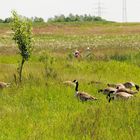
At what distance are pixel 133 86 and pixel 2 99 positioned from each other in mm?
7207

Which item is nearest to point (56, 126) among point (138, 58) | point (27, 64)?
point (27, 64)

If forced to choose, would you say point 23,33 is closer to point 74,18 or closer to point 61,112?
point 61,112

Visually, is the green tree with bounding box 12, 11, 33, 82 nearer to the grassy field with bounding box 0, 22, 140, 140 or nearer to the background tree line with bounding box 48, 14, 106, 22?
the grassy field with bounding box 0, 22, 140, 140

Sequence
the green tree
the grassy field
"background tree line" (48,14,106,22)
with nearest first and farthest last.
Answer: the grassy field → the green tree → "background tree line" (48,14,106,22)

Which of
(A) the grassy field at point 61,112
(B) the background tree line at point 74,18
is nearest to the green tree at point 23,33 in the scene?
(A) the grassy field at point 61,112

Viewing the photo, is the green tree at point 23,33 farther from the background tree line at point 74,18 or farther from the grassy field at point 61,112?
the background tree line at point 74,18

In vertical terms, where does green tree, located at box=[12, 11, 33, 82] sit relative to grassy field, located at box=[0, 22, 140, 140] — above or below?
above

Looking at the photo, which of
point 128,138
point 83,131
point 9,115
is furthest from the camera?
point 9,115

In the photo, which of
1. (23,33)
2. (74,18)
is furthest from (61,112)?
(74,18)

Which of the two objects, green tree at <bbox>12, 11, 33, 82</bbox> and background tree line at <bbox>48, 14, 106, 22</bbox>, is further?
background tree line at <bbox>48, 14, 106, 22</bbox>

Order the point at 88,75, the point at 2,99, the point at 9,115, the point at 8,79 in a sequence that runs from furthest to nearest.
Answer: the point at 88,75, the point at 8,79, the point at 2,99, the point at 9,115

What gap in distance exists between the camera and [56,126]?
1284cm

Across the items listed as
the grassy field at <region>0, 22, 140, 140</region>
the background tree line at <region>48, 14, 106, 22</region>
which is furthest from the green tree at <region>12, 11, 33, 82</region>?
the background tree line at <region>48, 14, 106, 22</region>

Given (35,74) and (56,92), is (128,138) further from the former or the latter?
(35,74)
